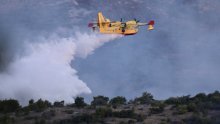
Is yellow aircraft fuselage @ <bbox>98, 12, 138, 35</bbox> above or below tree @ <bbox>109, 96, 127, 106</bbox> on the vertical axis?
above

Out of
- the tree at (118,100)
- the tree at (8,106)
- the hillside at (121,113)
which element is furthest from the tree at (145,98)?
the tree at (8,106)

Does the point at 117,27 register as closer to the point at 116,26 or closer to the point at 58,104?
the point at 116,26

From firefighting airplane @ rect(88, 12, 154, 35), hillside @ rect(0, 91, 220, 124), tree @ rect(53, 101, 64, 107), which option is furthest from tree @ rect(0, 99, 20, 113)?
firefighting airplane @ rect(88, 12, 154, 35)

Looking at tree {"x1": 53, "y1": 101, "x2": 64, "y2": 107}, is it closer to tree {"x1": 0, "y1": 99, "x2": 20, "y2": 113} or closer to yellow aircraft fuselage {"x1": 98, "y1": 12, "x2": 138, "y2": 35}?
tree {"x1": 0, "y1": 99, "x2": 20, "y2": 113}

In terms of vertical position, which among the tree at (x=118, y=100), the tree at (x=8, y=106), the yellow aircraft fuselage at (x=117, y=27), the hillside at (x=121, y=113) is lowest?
the hillside at (x=121, y=113)

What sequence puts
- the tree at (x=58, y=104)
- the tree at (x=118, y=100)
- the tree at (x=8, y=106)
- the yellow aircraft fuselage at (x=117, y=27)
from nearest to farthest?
the tree at (x=8, y=106), the yellow aircraft fuselage at (x=117, y=27), the tree at (x=58, y=104), the tree at (x=118, y=100)

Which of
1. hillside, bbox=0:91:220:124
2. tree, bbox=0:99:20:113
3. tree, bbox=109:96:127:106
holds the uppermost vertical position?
tree, bbox=109:96:127:106

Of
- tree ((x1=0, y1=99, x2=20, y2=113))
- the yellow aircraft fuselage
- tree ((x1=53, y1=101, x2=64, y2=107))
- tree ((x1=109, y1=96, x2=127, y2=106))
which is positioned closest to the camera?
tree ((x1=0, y1=99, x2=20, y2=113))

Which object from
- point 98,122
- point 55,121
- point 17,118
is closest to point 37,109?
point 17,118

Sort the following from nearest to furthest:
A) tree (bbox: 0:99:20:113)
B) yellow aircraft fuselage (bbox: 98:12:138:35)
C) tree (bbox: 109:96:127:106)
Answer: tree (bbox: 0:99:20:113)
yellow aircraft fuselage (bbox: 98:12:138:35)
tree (bbox: 109:96:127:106)

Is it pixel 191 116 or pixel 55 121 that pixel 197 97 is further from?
pixel 55 121

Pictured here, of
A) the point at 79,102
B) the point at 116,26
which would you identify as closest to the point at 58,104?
the point at 79,102

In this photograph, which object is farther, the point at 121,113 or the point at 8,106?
the point at 8,106

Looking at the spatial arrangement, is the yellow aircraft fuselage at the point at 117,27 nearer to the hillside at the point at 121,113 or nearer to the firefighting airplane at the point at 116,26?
the firefighting airplane at the point at 116,26
